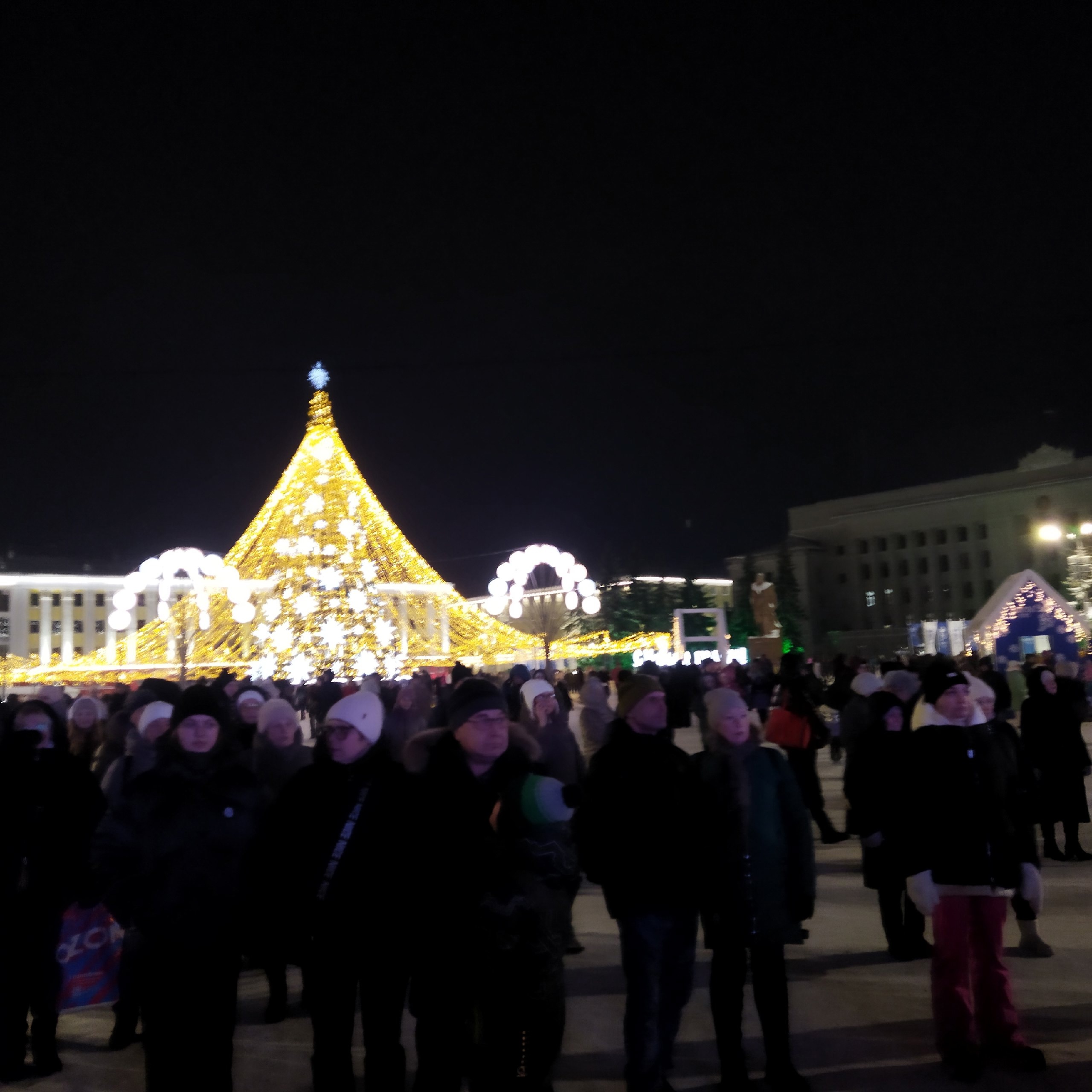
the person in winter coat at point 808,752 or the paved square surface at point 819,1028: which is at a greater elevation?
the person in winter coat at point 808,752

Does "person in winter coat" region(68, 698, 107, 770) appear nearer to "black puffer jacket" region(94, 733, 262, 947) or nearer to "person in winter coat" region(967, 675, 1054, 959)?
"black puffer jacket" region(94, 733, 262, 947)

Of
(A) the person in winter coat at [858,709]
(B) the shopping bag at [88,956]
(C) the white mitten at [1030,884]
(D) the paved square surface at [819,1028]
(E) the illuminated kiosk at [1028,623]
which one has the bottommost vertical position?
(D) the paved square surface at [819,1028]

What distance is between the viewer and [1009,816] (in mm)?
4910

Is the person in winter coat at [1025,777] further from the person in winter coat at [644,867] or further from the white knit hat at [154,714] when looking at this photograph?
the white knit hat at [154,714]

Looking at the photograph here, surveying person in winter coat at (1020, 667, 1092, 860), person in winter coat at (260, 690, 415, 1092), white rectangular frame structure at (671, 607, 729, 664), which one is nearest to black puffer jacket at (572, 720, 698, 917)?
person in winter coat at (260, 690, 415, 1092)

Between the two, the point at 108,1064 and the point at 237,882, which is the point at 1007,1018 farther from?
the point at 108,1064

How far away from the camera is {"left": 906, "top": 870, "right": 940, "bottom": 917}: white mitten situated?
15.4 ft

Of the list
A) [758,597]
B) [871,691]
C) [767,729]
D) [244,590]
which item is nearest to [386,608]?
[244,590]

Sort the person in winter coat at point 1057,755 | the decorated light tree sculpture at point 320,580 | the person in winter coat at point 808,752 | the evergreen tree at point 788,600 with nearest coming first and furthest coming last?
the person in winter coat at point 1057,755
the person in winter coat at point 808,752
the decorated light tree sculpture at point 320,580
the evergreen tree at point 788,600

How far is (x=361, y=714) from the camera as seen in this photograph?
13.5ft

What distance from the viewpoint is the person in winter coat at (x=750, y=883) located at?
15.0 feet

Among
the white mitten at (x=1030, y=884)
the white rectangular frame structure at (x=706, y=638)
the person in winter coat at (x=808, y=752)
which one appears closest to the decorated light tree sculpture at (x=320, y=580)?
the white rectangular frame structure at (x=706, y=638)

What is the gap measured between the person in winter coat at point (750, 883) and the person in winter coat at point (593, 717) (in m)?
3.28

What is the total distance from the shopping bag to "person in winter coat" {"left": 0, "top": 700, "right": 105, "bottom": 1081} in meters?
0.13
